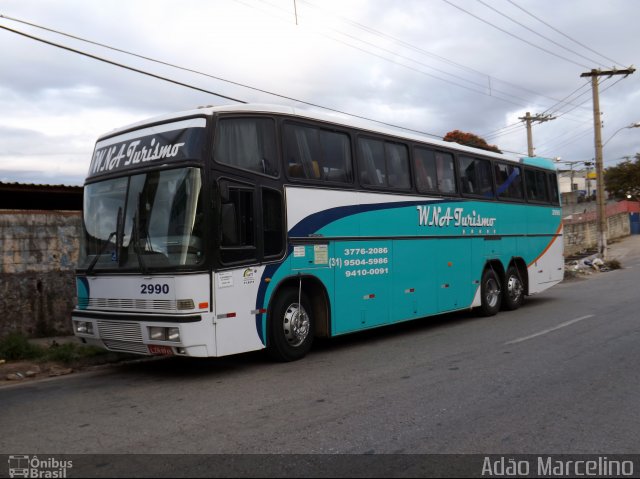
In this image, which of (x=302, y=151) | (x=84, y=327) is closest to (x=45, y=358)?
(x=84, y=327)

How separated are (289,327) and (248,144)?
266 cm

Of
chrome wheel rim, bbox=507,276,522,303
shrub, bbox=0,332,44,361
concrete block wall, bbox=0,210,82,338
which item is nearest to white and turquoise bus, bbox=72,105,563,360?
shrub, bbox=0,332,44,361

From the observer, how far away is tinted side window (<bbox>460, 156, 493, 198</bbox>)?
12656mm

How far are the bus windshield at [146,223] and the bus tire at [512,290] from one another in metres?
9.37

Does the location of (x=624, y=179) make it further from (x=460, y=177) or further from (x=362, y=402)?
(x=362, y=402)

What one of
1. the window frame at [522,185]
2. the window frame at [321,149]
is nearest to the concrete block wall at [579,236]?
the window frame at [522,185]

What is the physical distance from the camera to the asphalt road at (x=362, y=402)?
488 centimetres

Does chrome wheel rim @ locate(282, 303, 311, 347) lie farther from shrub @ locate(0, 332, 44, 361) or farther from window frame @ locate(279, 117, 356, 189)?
shrub @ locate(0, 332, 44, 361)

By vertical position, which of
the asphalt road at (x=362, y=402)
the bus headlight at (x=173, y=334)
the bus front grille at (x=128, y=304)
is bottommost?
the asphalt road at (x=362, y=402)

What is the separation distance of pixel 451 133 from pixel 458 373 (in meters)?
37.7

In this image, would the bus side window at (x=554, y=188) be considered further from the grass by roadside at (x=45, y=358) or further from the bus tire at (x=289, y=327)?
the grass by roadside at (x=45, y=358)

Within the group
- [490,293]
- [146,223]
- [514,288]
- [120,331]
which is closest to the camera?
[146,223]

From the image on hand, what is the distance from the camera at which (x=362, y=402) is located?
604 centimetres

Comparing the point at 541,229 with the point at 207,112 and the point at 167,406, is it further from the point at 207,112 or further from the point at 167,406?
the point at 167,406
